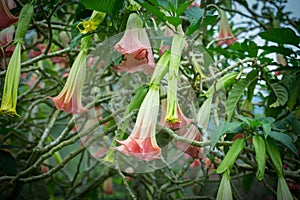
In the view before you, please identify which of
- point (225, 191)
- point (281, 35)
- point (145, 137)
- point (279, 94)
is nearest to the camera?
point (145, 137)

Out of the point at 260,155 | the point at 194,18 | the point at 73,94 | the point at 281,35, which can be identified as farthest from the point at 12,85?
the point at 281,35

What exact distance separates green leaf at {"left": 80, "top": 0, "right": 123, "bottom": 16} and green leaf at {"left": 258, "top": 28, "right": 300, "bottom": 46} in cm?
38

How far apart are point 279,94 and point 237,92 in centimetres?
15

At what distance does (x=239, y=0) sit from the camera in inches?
57.1

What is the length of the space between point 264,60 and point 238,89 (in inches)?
5.2

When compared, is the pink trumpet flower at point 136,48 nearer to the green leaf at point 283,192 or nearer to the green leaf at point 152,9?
the green leaf at point 152,9

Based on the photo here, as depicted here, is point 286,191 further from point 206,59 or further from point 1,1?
point 1,1

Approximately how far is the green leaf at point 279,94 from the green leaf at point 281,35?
0.15 meters

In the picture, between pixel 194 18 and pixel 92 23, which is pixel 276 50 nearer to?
pixel 194 18

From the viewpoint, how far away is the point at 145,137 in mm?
621

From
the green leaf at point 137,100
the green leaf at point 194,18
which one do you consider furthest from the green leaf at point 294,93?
the green leaf at point 137,100

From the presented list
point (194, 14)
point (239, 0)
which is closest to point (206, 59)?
point (194, 14)

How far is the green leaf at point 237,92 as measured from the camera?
A: 0.88m

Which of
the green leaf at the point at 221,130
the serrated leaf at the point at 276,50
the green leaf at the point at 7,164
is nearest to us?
the green leaf at the point at 221,130
